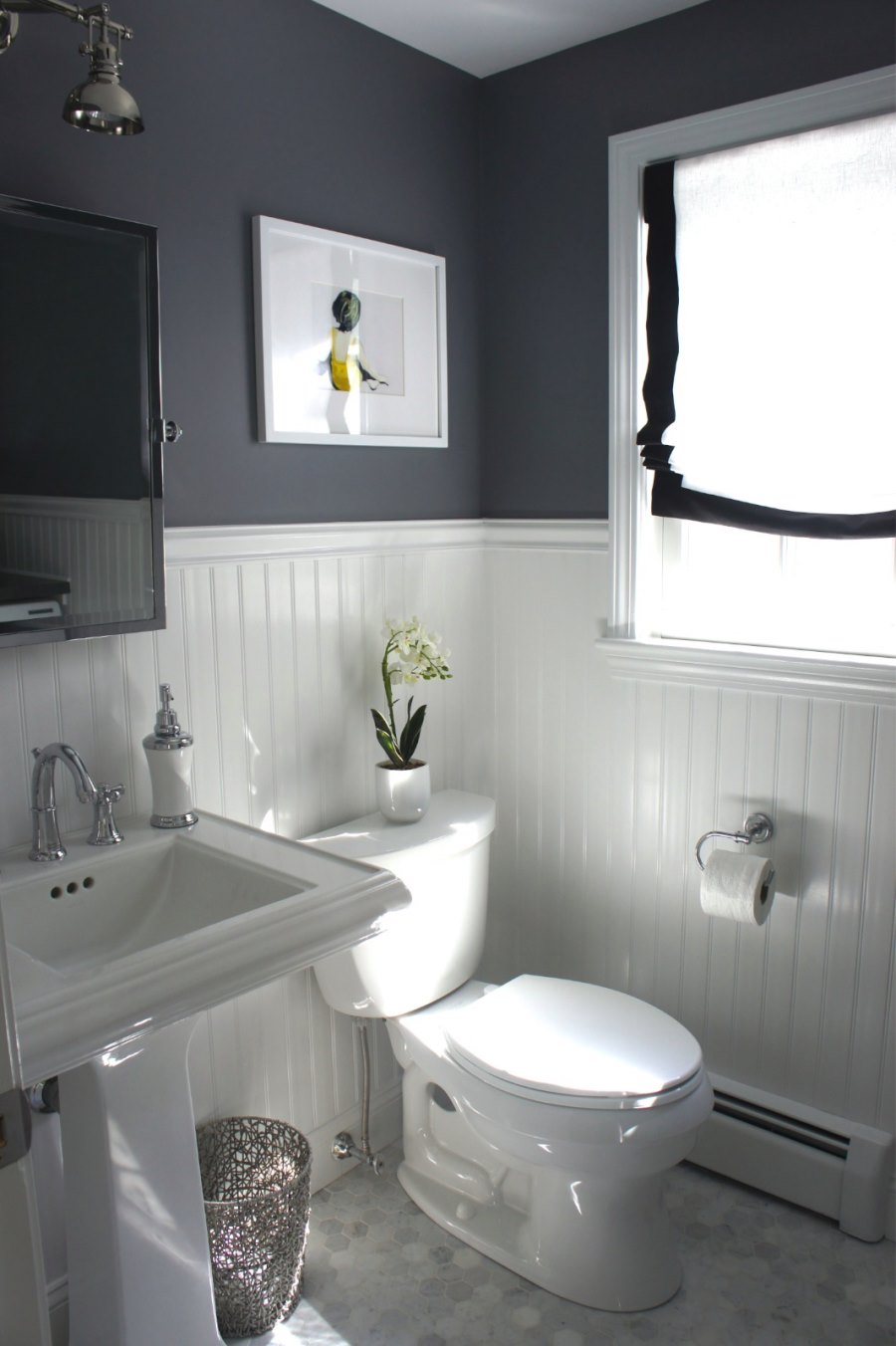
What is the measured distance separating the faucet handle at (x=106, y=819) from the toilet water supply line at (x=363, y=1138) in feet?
2.50

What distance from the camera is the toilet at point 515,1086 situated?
1.74 metres

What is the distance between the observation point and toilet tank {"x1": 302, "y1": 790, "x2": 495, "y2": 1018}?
6.59 feet

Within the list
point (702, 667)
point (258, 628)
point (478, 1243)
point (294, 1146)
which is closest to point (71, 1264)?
point (294, 1146)

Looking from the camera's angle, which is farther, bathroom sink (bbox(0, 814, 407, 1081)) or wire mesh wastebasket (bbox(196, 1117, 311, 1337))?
wire mesh wastebasket (bbox(196, 1117, 311, 1337))

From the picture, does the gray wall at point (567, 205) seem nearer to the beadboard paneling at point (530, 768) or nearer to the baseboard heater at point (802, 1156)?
the beadboard paneling at point (530, 768)

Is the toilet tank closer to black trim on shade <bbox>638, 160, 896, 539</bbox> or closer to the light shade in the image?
black trim on shade <bbox>638, 160, 896, 539</bbox>

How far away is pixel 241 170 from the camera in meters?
1.92

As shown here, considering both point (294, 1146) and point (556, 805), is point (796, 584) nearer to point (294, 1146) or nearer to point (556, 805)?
point (556, 805)

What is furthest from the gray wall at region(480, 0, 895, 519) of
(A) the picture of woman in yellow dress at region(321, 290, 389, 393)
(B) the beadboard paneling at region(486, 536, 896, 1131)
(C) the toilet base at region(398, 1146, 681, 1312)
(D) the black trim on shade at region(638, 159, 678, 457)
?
(C) the toilet base at region(398, 1146, 681, 1312)

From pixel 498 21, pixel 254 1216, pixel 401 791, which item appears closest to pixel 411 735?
pixel 401 791

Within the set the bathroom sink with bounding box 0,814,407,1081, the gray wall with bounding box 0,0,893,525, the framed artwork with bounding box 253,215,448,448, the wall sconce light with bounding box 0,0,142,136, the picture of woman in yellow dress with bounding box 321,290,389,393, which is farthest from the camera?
the picture of woman in yellow dress with bounding box 321,290,389,393

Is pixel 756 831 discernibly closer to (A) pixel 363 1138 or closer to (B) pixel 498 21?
(A) pixel 363 1138

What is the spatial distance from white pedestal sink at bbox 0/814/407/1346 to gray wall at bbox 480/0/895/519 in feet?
3.81

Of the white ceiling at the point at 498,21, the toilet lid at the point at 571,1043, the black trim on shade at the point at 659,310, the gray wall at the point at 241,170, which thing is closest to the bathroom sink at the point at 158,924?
the toilet lid at the point at 571,1043
